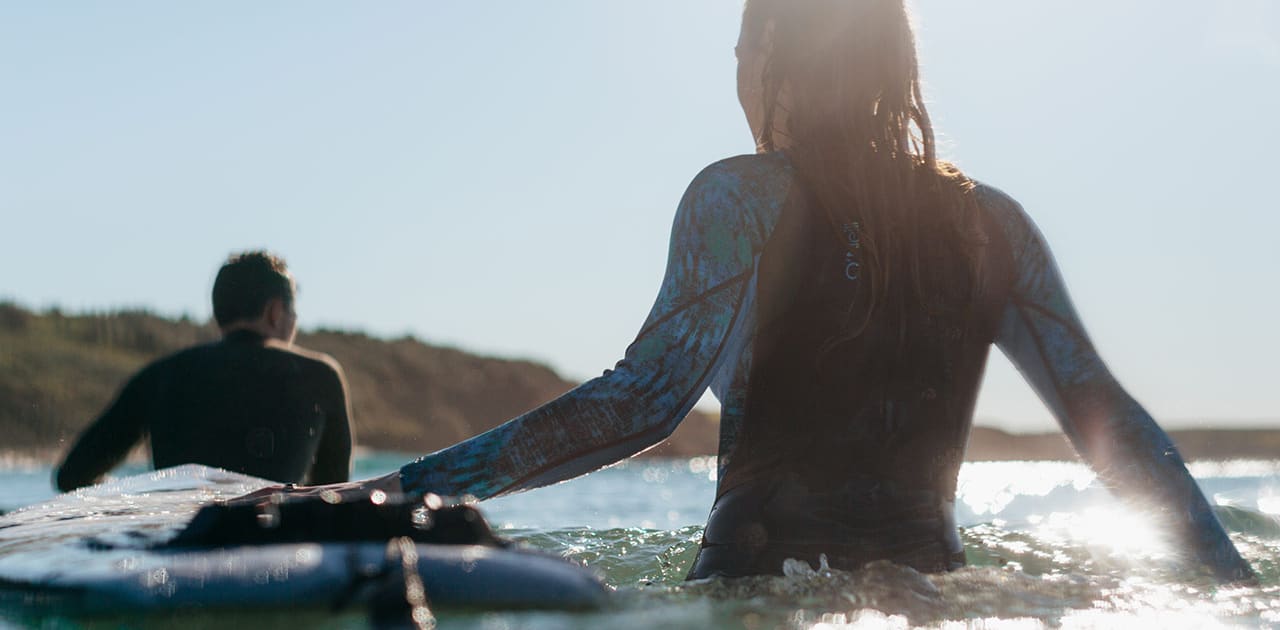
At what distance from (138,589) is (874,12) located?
164 cm

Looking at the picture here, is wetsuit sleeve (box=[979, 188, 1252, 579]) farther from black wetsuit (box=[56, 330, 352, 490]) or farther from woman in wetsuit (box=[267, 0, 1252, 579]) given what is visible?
black wetsuit (box=[56, 330, 352, 490])

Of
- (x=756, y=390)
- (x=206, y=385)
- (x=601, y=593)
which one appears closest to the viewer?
(x=601, y=593)

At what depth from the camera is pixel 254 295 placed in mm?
4969

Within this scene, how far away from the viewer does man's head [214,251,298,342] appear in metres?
4.98

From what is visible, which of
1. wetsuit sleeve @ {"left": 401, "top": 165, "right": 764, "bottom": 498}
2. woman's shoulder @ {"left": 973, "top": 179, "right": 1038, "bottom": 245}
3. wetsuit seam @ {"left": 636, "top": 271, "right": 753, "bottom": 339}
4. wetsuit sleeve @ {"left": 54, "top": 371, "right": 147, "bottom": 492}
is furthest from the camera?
wetsuit sleeve @ {"left": 54, "top": 371, "right": 147, "bottom": 492}

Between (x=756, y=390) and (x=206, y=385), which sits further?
(x=206, y=385)

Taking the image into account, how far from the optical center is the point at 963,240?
7.68 feet

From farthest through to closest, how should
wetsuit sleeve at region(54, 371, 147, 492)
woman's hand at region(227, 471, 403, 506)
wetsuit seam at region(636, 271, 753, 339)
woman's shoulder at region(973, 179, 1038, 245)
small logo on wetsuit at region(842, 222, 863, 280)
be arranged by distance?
wetsuit sleeve at region(54, 371, 147, 492) → woman's shoulder at region(973, 179, 1038, 245) → small logo on wetsuit at region(842, 222, 863, 280) → wetsuit seam at region(636, 271, 753, 339) → woman's hand at region(227, 471, 403, 506)

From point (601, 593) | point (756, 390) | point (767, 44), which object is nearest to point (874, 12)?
point (767, 44)

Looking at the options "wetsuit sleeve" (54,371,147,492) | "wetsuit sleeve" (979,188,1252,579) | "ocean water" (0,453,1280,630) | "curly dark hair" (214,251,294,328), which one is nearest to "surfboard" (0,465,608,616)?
"ocean water" (0,453,1280,630)

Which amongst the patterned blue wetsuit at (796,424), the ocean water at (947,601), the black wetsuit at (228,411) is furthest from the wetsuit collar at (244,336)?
the patterned blue wetsuit at (796,424)

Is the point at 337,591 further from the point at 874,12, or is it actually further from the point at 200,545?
the point at 874,12

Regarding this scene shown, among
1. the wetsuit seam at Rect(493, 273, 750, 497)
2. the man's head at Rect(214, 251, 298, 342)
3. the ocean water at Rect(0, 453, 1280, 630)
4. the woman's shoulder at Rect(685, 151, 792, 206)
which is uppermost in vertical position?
the man's head at Rect(214, 251, 298, 342)

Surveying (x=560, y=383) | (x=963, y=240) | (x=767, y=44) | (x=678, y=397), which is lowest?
(x=678, y=397)
